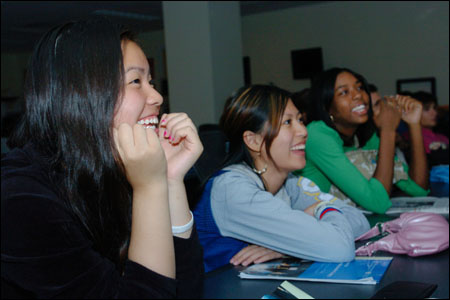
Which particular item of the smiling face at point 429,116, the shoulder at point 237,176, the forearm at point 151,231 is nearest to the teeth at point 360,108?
the shoulder at point 237,176

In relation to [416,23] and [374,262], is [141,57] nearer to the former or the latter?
[374,262]

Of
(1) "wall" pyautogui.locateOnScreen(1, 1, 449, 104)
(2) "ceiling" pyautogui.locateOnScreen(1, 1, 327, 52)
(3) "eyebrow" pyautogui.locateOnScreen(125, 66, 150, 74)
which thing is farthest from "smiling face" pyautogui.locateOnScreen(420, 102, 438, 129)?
(3) "eyebrow" pyautogui.locateOnScreen(125, 66, 150, 74)

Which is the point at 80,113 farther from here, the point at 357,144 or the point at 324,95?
the point at 357,144

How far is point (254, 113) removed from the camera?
66.8 inches

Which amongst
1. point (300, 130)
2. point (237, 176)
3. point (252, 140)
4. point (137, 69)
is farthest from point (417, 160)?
point (137, 69)

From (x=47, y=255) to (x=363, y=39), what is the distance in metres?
7.02

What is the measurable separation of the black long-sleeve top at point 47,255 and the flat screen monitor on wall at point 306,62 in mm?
6772

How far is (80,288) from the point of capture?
32.4 inches

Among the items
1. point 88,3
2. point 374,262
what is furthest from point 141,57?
point 88,3

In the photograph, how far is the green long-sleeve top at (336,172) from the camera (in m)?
2.06

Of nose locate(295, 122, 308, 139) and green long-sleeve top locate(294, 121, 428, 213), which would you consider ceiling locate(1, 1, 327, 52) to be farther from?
nose locate(295, 122, 308, 139)

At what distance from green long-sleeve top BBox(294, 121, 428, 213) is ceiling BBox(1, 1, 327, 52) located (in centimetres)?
459

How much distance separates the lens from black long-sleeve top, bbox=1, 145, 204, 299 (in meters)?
0.79

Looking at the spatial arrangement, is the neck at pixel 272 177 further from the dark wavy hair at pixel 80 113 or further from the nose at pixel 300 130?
the dark wavy hair at pixel 80 113
